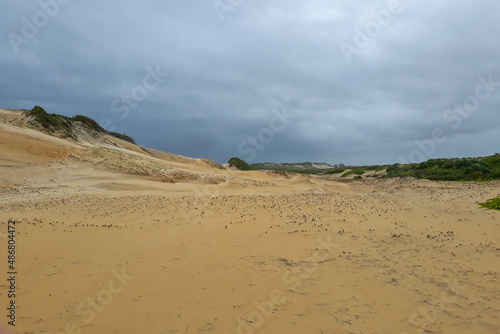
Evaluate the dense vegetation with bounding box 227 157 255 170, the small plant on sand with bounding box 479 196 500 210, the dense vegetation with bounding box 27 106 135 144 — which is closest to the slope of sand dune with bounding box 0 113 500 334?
the small plant on sand with bounding box 479 196 500 210

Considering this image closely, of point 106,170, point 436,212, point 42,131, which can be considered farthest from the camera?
point 42,131

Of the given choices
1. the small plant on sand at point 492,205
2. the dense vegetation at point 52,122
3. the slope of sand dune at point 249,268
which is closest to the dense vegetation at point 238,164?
the dense vegetation at point 52,122

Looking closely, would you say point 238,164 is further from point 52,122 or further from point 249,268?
point 249,268

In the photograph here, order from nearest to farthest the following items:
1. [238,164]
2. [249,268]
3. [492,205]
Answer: [249,268] → [492,205] → [238,164]

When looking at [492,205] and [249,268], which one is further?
[492,205]

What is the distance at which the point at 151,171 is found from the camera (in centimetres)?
2014

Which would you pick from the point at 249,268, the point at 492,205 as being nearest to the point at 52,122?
the point at 249,268

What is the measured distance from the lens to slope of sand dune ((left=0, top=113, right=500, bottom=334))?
391cm

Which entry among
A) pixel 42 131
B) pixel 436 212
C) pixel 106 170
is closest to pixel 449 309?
pixel 436 212

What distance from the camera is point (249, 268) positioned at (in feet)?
17.7

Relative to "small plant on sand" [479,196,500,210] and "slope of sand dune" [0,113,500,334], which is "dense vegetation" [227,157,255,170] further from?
"small plant on sand" [479,196,500,210]

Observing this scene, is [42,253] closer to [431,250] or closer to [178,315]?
[178,315]

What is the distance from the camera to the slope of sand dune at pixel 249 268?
3906 millimetres

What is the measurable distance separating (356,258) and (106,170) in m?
16.5
